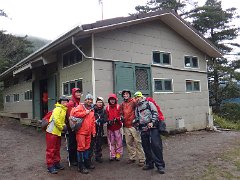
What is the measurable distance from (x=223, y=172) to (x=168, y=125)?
5.72m

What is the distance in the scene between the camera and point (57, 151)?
6.06 m

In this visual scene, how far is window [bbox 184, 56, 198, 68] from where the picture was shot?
512 inches

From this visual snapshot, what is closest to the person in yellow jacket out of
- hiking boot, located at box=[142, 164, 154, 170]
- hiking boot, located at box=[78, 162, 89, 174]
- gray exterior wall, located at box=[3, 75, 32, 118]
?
hiking boot, located at box=[78, 162, 89, 174]

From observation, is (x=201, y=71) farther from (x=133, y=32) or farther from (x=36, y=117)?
(x=36, y=117)

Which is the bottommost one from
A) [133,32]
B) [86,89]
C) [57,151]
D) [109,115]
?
[57,151]

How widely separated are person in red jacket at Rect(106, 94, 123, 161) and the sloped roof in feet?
8.78

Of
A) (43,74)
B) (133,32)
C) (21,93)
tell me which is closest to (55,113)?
(133,32)

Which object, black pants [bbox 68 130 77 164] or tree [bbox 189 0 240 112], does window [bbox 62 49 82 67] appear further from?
tree [bbox 189 0 240 112]

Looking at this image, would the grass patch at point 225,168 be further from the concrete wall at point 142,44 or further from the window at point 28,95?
the window at point 28,95

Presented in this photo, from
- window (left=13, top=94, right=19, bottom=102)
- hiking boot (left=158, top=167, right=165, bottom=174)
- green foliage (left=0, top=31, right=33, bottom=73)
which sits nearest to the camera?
hiking boot (left=158, top=167, right=165, bottom=174)

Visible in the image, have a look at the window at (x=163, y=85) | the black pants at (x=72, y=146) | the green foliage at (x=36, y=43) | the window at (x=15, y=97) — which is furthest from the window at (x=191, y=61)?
the window at (x=15, y=97)

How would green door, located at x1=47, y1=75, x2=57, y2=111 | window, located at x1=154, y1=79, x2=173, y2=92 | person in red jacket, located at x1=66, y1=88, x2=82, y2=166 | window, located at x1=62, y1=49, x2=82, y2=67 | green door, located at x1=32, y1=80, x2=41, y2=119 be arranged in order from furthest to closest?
1. green door, located at x1=32, y1=80, x2=41, y2=119
2. green door, located at x1=47, y1=75, x2=57, y2=111
3. window, located at x1=154, y1=79, x2=173, y2=92
4. window, located at x1=62, y1=49, x2=82, y2=67
5. person in red jacket, located at x1=66, y1=88, x2=82, y2=166

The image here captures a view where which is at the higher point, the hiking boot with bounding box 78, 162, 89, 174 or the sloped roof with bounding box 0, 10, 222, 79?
the sloped roof with bounding box 0, 10, 222, 79

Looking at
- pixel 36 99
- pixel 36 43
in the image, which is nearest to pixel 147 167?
pixel 36 99
